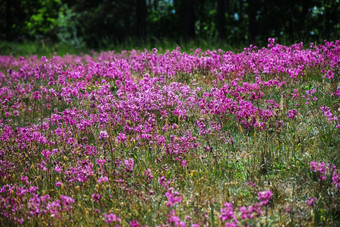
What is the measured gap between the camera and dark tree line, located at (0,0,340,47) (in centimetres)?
1958

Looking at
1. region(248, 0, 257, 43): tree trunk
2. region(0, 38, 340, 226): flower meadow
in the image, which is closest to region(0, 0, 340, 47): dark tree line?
region(248, 0, 257, 43): tree trunk

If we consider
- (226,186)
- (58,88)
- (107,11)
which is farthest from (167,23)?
(226,186)

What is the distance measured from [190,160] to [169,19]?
1078 inches

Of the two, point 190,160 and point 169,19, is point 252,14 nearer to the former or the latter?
point 169,19

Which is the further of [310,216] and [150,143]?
[150,143]

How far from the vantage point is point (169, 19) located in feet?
98.9

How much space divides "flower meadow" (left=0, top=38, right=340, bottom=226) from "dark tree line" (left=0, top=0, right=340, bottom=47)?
9.98 meters

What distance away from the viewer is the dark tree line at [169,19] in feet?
64.2

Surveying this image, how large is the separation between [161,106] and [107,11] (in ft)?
60.9

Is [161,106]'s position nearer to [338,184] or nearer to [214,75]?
[214,75]

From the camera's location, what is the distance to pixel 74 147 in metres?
4.83

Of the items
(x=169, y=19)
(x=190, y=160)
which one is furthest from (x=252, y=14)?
(x=190, y=160)

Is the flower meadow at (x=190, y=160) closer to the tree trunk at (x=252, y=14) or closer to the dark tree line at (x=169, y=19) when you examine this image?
the dark tree line at (x=169, y=19)

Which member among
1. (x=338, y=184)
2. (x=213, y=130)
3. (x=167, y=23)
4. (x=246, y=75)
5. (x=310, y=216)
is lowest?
(x=310, y=216)
